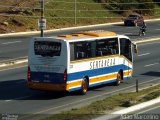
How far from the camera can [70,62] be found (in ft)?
73.7

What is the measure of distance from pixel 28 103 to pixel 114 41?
742cm

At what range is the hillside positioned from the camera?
58.8 meters

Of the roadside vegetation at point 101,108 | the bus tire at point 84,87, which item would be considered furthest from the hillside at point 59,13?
the roadside vegetation at point 101,108

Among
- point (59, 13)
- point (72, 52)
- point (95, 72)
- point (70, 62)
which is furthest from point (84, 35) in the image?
point (59, 13)

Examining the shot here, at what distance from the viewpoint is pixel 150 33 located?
5941 centimetres

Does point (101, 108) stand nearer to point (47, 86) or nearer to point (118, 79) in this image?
point (47, 86)

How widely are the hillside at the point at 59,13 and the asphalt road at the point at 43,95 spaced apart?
1038 inches

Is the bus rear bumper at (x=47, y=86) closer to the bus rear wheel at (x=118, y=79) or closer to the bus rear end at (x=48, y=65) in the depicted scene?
the bus rear end at (x=48, y=65)

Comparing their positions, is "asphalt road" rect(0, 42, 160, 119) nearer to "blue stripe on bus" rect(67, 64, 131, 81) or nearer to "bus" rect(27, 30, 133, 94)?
"bus" rect(27, 30, 133, 94)

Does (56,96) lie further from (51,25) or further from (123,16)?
(123,16)

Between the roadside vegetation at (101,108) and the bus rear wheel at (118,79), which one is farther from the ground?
the roadside vegetation at (101,108)

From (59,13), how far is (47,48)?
4443cm

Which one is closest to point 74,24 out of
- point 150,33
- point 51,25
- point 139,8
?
point 51,25

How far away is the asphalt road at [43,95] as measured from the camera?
764 inches
